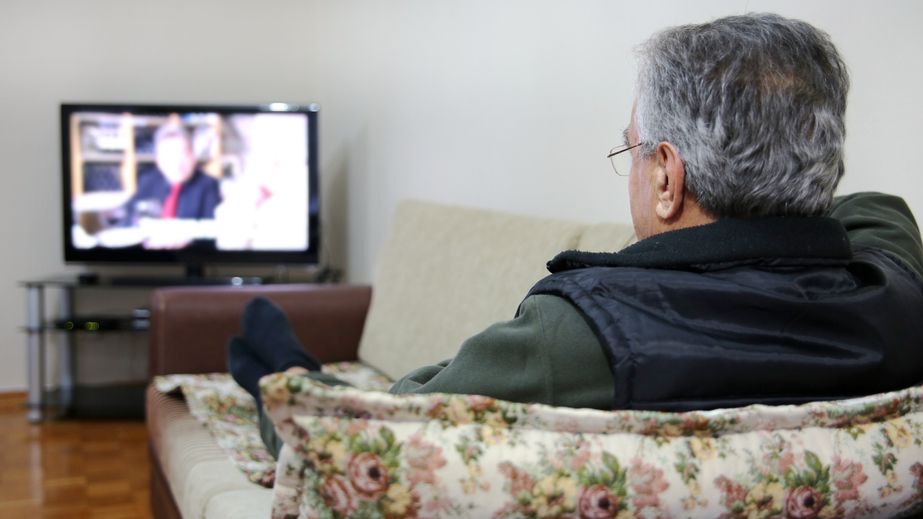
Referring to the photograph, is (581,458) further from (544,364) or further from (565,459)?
(544,364)

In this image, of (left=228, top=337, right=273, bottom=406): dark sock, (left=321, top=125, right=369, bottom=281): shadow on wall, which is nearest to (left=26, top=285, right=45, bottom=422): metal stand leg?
→ (left=321, top=125, right=369, bottom=281): shadow on wall

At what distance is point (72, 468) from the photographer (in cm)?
351

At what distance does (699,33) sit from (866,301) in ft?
1.14

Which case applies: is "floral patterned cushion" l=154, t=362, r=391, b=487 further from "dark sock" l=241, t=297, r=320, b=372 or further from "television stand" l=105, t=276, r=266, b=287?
"television stand" l=105, t=276, r=266, b=287

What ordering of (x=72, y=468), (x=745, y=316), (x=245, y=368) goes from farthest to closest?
(x=72, y=468) < (x=245, y=368) < (x=745, y=316)

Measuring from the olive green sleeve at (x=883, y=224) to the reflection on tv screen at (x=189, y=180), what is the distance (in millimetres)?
2875

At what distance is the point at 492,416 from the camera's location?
992 millimetres

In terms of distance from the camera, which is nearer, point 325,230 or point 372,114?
point 372,114

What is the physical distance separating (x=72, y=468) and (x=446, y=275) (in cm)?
161

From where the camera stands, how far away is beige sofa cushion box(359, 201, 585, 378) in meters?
2.34

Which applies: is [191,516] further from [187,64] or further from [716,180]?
[187,64]

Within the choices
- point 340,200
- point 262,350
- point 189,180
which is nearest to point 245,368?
point 262,350

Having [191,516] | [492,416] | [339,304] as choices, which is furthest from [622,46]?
[492,416]

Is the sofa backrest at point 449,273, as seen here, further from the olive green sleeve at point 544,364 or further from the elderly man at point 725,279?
the olive green sleeve at point 544,364
